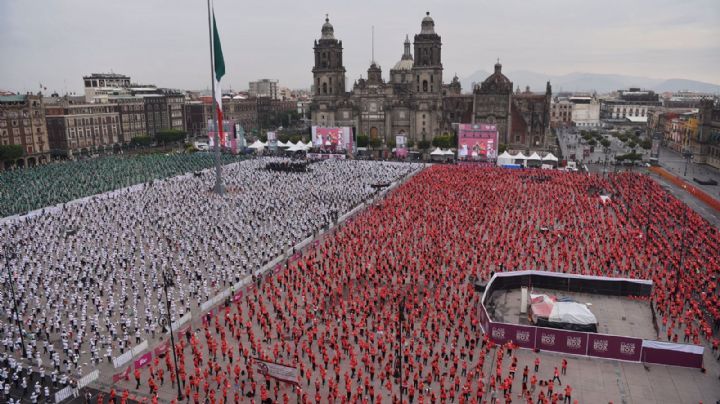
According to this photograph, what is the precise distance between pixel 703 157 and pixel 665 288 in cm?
5815

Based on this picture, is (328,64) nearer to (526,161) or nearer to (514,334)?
(526,161)

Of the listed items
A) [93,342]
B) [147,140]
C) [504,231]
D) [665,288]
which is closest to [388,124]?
[147,140]

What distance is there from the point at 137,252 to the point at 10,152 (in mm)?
51344

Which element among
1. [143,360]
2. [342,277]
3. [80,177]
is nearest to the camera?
[143,360]

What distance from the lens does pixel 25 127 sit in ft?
252

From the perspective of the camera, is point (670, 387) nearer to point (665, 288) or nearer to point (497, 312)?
point (497, 312)

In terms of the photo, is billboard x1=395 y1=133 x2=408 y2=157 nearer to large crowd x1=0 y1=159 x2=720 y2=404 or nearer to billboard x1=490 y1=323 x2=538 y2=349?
large crowd x1=0 y1=159 x2=720 y2=404

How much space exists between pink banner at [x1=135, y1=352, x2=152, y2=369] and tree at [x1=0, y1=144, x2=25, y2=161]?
64.5m

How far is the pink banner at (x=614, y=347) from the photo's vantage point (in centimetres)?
2006

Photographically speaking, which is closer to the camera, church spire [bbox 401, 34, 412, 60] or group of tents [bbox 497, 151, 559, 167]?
group of tents [bbox 497, 151, 559, 167]

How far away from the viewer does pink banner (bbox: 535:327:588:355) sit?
2066 cm

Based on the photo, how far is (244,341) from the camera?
2181 centimetres

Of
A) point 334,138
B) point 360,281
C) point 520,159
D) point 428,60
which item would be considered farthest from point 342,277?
point 428,60

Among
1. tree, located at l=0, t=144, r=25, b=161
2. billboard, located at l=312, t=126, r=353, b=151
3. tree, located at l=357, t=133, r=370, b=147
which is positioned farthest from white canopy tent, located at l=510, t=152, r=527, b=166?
tree, located at l=0, t=144, r=25, b=161
